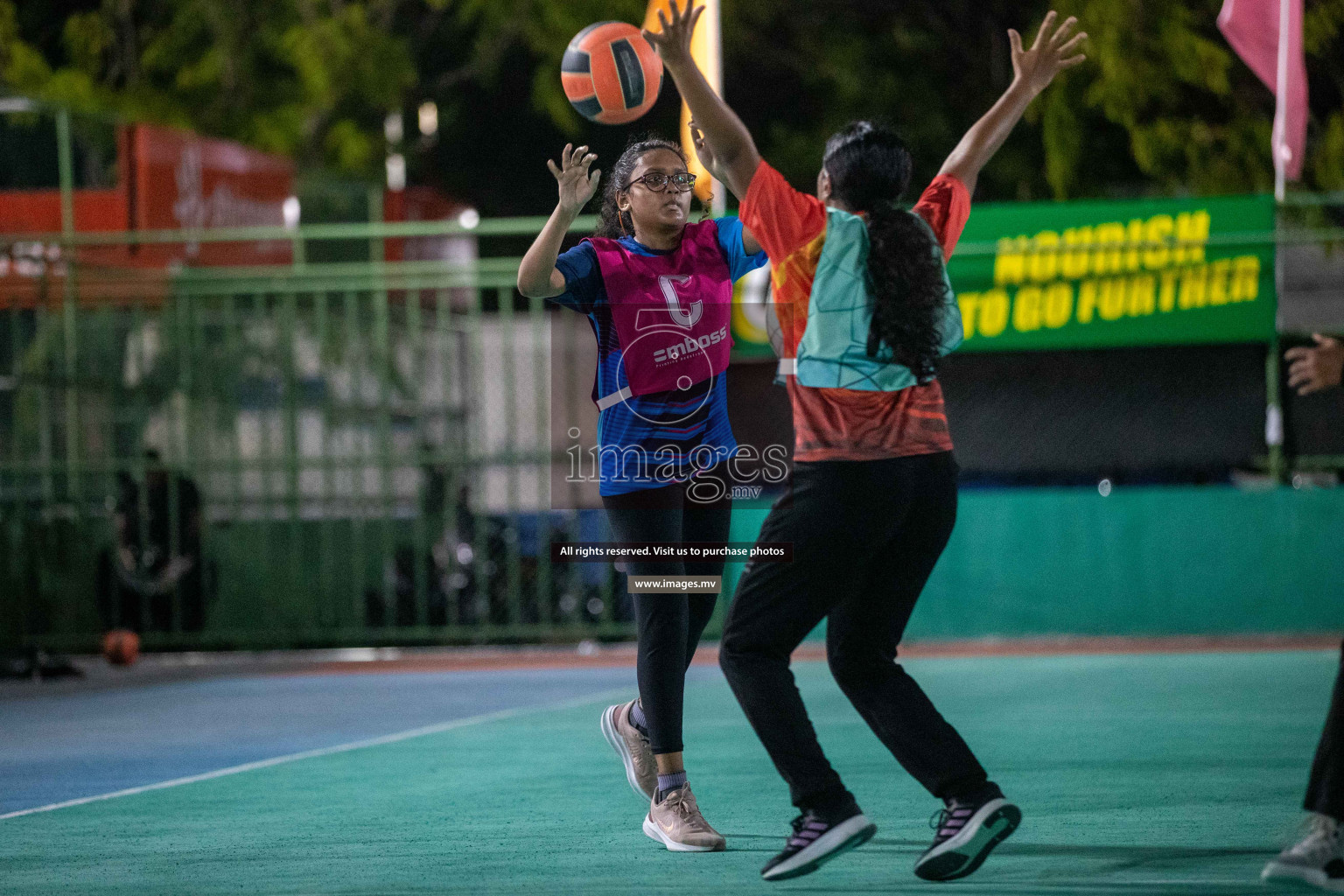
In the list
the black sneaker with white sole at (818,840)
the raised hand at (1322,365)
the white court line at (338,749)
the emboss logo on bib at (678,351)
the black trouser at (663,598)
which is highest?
the emboss logo on bib at (678,351)

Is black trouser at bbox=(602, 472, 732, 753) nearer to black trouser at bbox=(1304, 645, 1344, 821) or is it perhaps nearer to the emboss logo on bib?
the emboss logo on bib

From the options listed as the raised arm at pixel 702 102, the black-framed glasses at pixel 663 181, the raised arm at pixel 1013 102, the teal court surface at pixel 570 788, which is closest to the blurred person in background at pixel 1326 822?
the teal court surface at pixel 570 788

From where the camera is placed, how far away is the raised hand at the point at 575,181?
16.3ft

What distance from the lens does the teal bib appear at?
4.57 metres

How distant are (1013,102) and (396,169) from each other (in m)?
21.2

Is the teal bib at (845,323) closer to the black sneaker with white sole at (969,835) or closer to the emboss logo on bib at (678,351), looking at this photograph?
the emboss logo on bib at (678,351)

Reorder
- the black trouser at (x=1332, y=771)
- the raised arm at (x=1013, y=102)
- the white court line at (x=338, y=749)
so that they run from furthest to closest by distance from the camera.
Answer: the white court line at (x=338, y=749)
the raised arm at (x=1013, y=102)
the black trouser at (x=1332, y=771)

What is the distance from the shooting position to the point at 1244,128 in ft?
54.1

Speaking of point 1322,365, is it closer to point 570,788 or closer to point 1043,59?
point 1043,59

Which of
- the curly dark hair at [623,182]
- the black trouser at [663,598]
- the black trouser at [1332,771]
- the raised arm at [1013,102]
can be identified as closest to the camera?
the black trouser at [1332,771]

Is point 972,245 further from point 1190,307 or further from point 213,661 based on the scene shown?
point 213,661

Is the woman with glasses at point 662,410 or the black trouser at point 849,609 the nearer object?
the black trouser at point 849,609

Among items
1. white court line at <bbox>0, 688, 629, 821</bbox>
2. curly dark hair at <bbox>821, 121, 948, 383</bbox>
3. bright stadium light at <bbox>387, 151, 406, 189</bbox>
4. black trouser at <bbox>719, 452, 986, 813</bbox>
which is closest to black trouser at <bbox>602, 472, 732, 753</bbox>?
black trouser at <bbox>719, 452, 986, 813</bbox>

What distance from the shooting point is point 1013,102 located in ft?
16.1
